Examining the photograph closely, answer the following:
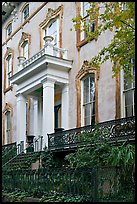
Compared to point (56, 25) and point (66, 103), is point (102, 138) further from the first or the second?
point (56, 25)

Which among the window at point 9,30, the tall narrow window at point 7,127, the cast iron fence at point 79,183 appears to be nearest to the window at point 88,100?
the cast iron fence at point 79,183

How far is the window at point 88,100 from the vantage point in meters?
15.9

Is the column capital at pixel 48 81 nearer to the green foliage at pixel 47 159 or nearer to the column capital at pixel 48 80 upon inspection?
the column capital at pixel 48 80

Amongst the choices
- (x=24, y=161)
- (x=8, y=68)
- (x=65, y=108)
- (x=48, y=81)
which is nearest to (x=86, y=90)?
(x=65, y=108)

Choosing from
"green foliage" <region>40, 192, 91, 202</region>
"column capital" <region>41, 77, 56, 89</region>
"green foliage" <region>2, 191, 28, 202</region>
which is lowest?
"green foliage" <region>2, 191, 28, 202</region>

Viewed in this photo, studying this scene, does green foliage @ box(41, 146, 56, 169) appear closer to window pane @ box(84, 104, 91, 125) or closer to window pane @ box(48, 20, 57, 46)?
window pane @ box(84, 104, 91, 125)

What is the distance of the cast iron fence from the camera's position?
8.71 meters

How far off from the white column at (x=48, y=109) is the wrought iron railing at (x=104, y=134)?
0.52m

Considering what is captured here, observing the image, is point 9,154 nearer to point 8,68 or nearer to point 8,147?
point 8,147

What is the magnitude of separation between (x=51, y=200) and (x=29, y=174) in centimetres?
193

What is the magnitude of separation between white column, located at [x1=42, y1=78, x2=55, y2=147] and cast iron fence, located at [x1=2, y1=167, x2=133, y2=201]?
4.57 meters

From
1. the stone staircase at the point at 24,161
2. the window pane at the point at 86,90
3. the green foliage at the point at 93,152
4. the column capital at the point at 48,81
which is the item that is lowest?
the stone staircase at the point at 24,161

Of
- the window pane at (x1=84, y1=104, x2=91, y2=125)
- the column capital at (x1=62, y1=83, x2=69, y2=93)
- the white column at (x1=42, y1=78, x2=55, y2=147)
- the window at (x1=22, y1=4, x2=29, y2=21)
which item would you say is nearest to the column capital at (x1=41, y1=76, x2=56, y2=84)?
the white column at (x1=42, y1=78, x2=55, y2=147)

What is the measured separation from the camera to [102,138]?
38.1 feet
